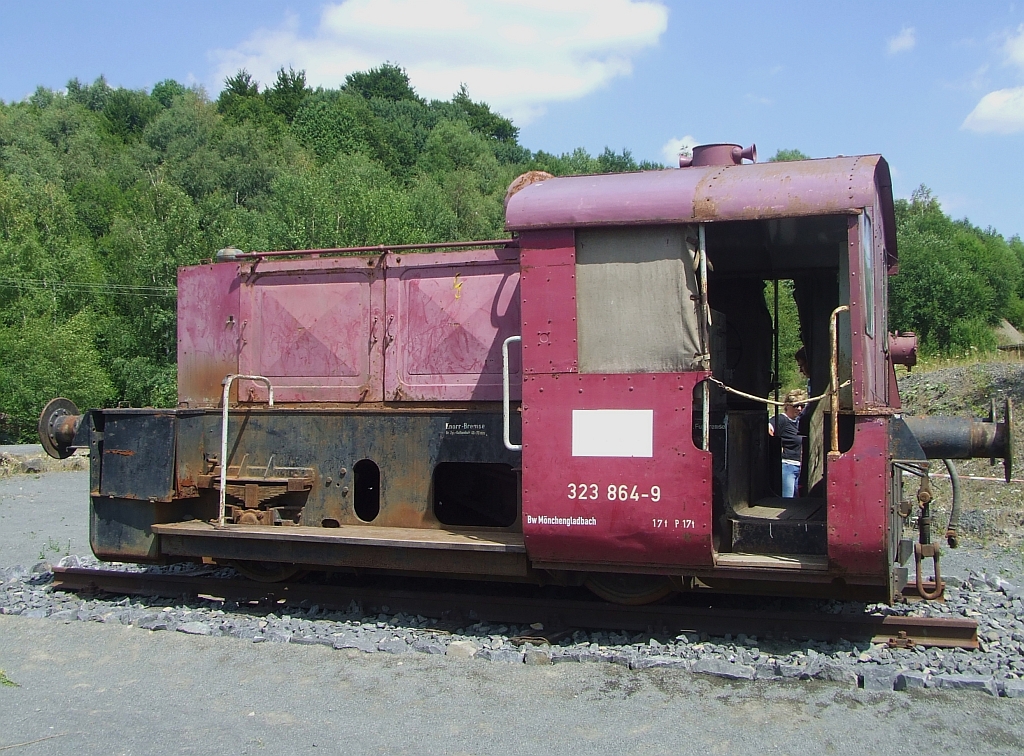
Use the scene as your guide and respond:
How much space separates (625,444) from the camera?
538 cm

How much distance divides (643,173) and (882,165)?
5.05ft

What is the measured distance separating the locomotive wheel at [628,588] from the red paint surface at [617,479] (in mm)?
606

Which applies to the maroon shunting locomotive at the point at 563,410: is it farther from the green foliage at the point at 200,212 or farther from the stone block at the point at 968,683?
the green foliage at the point at 200,212

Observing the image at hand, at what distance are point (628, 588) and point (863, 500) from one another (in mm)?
1798

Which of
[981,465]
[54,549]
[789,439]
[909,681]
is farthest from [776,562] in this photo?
[981,465]

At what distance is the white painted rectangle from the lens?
536 centimetres

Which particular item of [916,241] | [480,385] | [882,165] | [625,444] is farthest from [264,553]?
[916,241]

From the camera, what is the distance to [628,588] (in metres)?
6.12

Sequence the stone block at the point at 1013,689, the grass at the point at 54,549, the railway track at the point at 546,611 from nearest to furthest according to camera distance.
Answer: the stone block at the point at 1013,689, the railway track at the point at 546,611, the grass at the point at 54,549

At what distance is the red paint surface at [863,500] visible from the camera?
5.05 meters

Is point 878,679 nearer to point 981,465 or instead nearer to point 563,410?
point 563,410

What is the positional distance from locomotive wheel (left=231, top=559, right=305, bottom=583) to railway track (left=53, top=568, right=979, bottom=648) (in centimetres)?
6

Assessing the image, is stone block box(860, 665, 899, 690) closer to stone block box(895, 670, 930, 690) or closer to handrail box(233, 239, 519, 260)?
stone block box(895, 670, 930, 690)

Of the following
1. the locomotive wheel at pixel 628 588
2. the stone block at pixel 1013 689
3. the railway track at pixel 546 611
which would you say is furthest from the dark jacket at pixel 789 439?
the stone block at pixel 1013 689
